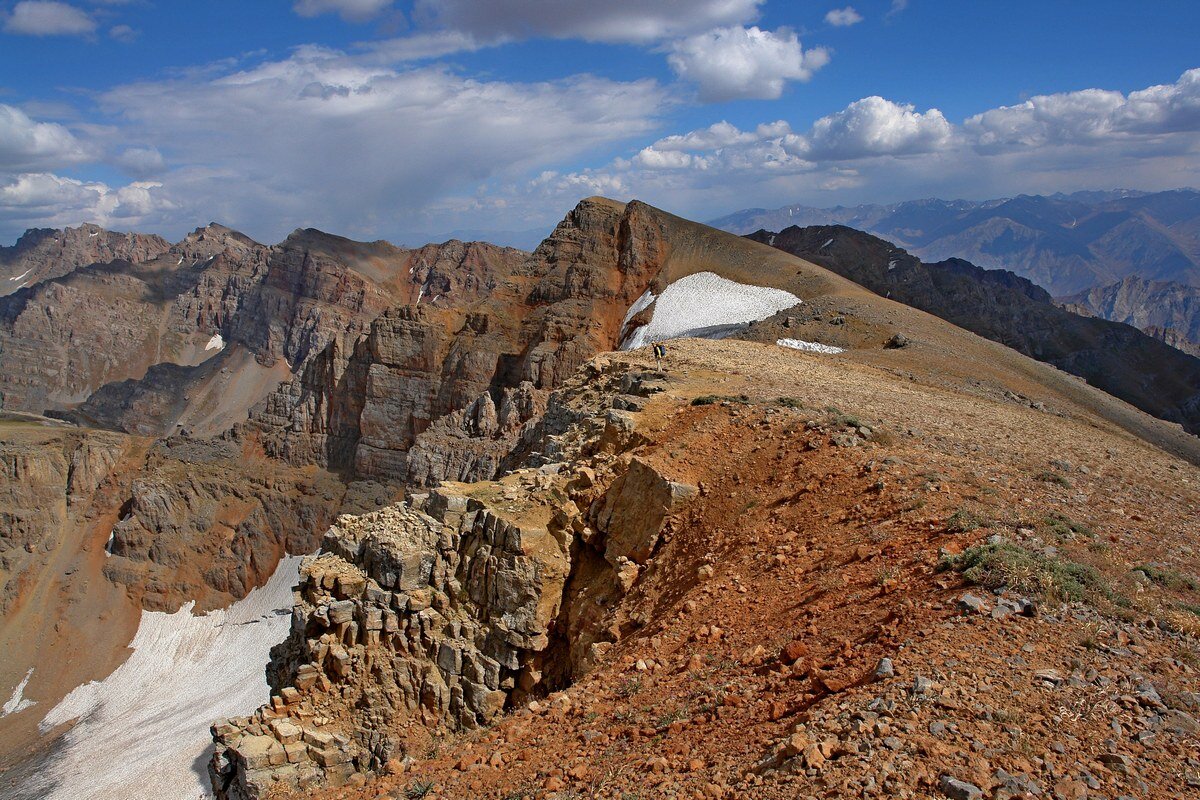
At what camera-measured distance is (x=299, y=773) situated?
14.0m

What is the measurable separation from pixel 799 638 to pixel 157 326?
214654 millimetres

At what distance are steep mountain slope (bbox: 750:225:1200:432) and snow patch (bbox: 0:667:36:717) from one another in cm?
9061

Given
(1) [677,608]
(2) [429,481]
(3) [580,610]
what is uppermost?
(1) [677,608]

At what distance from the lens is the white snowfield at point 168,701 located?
4544cm

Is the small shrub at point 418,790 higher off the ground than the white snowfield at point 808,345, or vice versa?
the white snowfield at point 808,345

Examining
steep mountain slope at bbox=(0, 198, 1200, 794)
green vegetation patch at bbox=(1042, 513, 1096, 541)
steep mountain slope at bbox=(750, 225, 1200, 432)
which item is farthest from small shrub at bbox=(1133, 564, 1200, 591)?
steep mountain slope at bbox=(750, 225, 1200, 432)

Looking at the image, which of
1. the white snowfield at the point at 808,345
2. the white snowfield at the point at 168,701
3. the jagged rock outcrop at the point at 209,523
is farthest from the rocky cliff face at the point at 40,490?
the white snowfield at the point at 808,345

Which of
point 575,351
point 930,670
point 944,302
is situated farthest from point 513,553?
point 944,302

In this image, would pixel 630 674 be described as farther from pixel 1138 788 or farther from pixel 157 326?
pixel 157 326

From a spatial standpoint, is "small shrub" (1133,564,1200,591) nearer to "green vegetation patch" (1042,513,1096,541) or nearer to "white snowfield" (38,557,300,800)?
"green vegetation patch" (1042,513,1096,541)

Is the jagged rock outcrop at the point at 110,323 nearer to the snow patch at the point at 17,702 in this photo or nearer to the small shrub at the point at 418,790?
the snow patch at the point at 17,702

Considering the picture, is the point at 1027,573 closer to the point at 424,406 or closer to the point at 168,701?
the point at 168,701

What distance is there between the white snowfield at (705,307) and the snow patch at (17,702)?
5810cm

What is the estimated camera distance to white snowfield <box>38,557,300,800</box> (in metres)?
45.4
